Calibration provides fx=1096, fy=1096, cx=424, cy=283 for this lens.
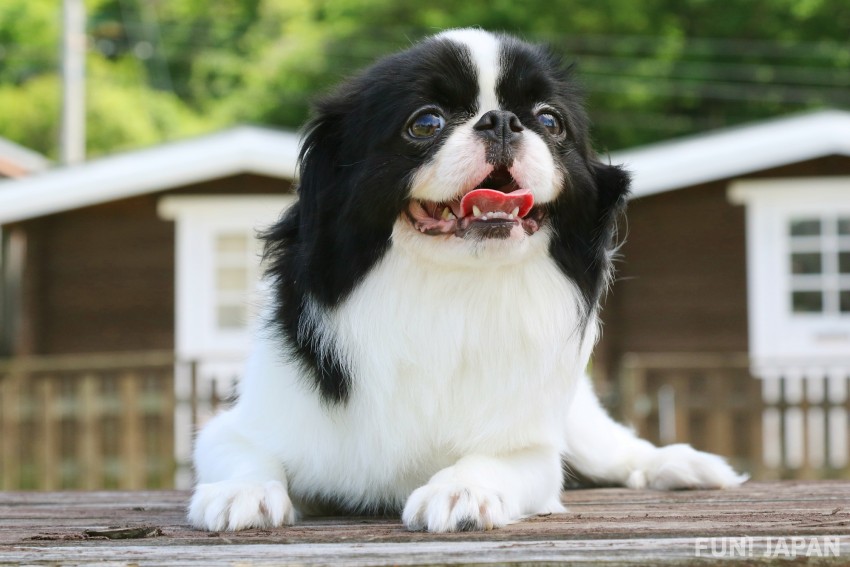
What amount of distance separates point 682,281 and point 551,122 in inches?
324

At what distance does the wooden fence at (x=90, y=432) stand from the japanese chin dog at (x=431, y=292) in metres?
5.08

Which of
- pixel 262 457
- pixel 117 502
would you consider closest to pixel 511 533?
pixel 262 457

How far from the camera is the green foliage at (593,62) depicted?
1011 inches

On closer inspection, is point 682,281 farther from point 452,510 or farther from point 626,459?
point 452,510

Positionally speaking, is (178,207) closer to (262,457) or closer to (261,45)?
(262,457)

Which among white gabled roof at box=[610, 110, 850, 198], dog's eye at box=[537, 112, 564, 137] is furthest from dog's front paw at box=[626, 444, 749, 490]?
white gabled roof at box=[610, 110, 850, 198]

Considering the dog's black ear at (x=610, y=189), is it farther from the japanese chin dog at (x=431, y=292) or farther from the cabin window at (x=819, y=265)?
the cabin window at (x=819, y=265)

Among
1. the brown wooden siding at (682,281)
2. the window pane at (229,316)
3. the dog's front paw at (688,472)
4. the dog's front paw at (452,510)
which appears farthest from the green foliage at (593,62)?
the dog's front paw at (452,510)

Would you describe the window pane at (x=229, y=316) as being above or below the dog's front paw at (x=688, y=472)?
above

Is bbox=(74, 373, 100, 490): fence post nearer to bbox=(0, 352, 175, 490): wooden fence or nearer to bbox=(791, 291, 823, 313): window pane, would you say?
bbox=(0, 352, 175, 490): wooden fence

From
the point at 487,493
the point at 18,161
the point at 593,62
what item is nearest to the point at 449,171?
the point at 487,493

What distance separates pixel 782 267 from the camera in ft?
33.9

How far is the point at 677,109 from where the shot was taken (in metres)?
27.5

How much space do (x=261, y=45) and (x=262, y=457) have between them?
2869cm
